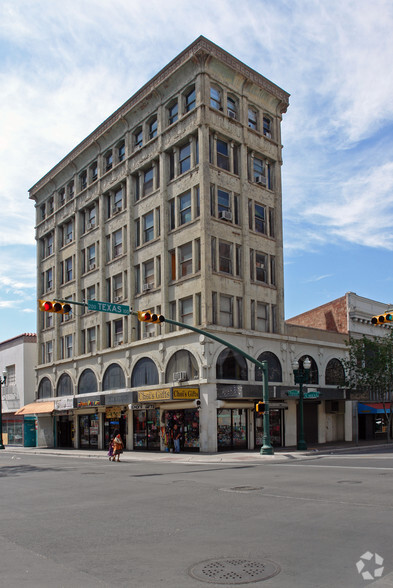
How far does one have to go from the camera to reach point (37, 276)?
174ft

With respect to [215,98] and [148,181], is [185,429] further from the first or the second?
[215,98]

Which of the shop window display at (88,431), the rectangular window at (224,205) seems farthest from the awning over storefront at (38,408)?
the rectangular window at (224,205)

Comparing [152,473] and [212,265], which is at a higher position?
[212,265]

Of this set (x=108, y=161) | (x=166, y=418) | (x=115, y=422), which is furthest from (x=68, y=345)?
(x=166, y=418)

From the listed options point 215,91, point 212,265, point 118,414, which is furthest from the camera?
point 118,414

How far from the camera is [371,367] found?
37.4 metres

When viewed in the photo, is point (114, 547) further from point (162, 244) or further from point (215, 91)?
point (215, 91)

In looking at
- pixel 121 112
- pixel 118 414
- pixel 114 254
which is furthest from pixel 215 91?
pixel 118 414

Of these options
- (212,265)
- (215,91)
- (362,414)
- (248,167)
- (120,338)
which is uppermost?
(215,91)

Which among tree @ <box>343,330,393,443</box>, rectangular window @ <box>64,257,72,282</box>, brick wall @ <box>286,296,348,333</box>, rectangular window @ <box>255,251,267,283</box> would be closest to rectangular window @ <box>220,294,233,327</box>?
rectangular window @ <box>255,251,267,283</box>

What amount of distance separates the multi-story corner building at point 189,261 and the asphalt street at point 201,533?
1579 cm

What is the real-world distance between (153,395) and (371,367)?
14294mm

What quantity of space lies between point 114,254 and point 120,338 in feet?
20.2

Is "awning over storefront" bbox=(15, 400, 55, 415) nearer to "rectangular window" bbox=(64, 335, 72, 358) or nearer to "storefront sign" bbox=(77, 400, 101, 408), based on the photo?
"rectangular window" bbox=(64, 335, 72, 358)
